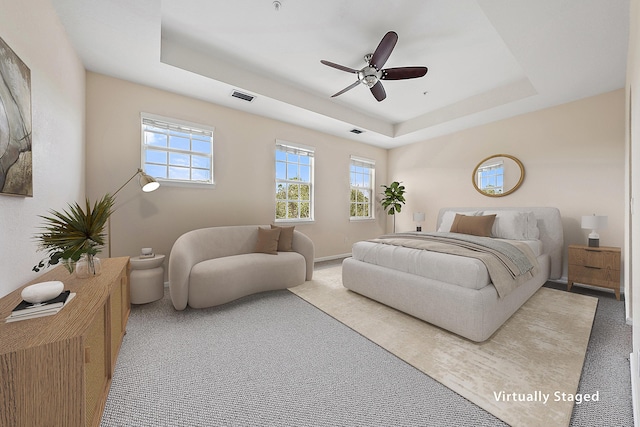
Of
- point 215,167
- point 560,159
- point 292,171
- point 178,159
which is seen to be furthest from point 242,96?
point 560,159

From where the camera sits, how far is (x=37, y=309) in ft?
3.43

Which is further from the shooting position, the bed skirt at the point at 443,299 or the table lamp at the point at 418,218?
the table lamp at the point at 418,218

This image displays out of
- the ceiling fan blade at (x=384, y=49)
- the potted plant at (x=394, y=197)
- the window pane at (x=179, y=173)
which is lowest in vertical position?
the potted plant at (x=394, y=197)

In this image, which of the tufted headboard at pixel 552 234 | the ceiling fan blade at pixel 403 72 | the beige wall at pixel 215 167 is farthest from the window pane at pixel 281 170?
the tufted headboard at pixel 552 234

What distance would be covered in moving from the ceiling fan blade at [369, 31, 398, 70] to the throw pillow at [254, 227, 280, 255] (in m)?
2.39

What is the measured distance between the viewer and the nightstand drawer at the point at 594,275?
286 cm

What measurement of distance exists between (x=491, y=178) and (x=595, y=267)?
1897mm

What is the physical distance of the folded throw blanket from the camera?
206cm

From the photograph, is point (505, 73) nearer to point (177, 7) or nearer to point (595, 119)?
point (595, 119)

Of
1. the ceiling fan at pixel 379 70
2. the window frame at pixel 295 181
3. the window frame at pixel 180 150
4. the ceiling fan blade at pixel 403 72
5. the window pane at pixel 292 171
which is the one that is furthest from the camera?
the window pane at pixel 292 171

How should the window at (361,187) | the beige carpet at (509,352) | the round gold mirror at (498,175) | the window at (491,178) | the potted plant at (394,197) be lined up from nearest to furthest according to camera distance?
the beige carpet at (509,352)
the round gold mirror at (498,175)
the window at (491,178)
the potted plant at (394,197)
the window at (361,187)

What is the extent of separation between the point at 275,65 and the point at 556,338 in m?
4.10

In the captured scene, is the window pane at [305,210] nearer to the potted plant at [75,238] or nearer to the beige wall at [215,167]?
the beige wall at [215,167]

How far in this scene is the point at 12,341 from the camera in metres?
0.85
